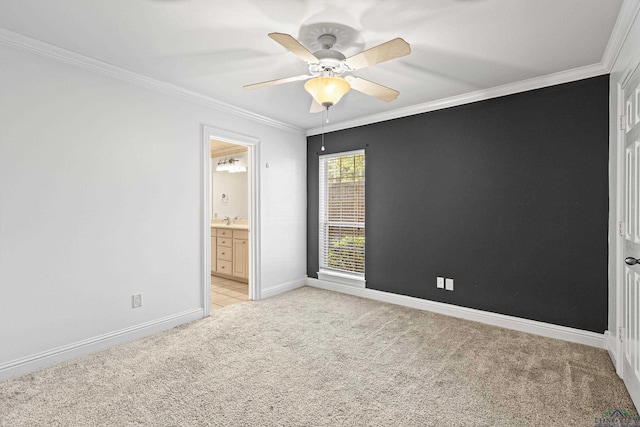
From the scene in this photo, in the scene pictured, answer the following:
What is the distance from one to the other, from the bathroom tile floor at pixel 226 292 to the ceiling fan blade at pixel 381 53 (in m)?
3.16

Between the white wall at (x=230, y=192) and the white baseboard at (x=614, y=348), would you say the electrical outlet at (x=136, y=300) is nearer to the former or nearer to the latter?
→ the white wall at (x=230, y=192)

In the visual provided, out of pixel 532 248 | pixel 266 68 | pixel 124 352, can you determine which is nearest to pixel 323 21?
pixel 266 68

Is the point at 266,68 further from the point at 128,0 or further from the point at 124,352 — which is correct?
the point at 124,352

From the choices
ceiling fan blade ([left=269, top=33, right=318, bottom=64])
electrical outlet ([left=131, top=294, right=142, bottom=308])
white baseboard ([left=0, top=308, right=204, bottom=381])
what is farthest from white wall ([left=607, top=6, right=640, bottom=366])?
electrical outlet ([left=131, top=294, right=142, bottom=308])

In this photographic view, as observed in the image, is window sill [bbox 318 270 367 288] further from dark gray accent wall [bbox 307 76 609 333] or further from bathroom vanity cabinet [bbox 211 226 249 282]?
bathroom vanity cabinet [bbox 211 226 249 282]

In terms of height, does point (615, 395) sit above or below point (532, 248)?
below

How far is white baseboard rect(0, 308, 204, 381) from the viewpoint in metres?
2.38

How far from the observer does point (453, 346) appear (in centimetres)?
288

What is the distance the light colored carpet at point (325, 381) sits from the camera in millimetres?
1935

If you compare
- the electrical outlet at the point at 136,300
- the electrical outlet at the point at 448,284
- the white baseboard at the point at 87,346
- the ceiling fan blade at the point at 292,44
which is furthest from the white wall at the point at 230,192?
the ceiling fan blade at the point at 292,44

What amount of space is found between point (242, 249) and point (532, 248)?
380 centimetres

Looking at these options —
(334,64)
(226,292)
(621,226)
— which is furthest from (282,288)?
(621,226)

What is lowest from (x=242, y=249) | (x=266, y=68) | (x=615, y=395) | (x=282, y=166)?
(x=615, y=395)

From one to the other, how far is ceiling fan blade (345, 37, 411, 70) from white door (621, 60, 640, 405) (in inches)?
55.3
